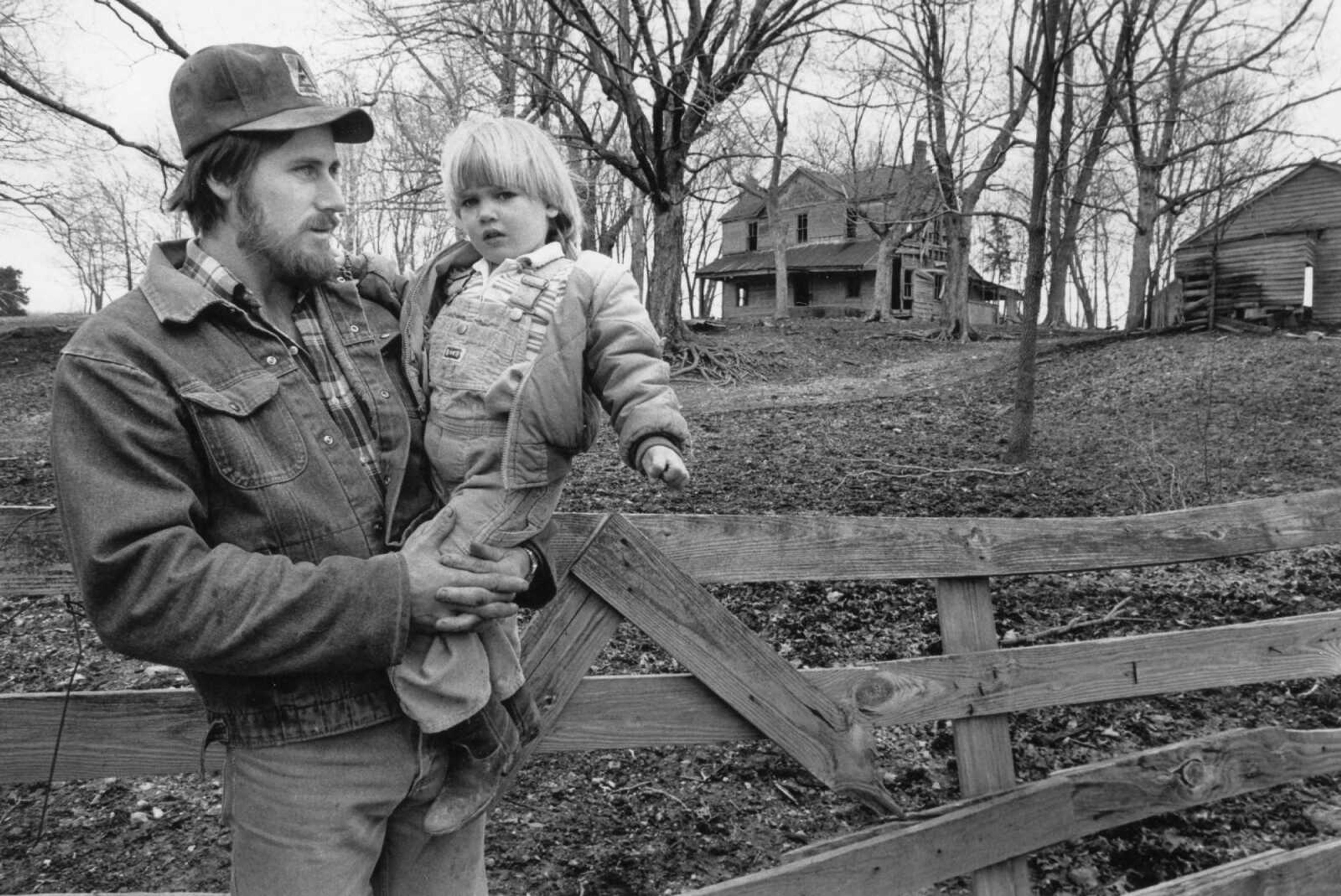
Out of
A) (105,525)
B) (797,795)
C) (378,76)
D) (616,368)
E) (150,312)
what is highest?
(378,76)

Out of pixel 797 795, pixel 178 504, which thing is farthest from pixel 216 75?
pixel 797 795

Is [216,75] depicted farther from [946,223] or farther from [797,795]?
[946,223]

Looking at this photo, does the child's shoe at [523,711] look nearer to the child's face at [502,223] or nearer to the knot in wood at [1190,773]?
the child's face at [502,223]

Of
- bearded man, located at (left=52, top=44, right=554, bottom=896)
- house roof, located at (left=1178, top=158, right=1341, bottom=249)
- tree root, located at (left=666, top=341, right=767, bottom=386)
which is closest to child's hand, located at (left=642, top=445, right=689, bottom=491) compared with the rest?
bearded man, located at (left=52, top=44, right=554, bottom=896)

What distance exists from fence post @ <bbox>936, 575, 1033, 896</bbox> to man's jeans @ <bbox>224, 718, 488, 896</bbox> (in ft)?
4.92

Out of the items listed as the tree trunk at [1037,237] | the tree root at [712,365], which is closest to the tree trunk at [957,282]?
the tree root at [712,365]

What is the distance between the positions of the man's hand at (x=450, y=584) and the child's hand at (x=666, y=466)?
13.2 inches

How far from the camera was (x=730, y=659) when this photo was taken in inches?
87.6

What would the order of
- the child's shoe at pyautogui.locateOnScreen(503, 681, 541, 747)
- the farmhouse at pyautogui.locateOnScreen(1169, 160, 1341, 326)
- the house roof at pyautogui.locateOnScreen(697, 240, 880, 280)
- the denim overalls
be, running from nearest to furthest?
1. the denim overalls
2. the child's shoe at pyautogui.locateOnScreen(503, 681, 541, 747)
3. the farmhouse at pyautogui.locateOnScreen(1169, 160, 1341, 326)
4. the house roof at pyautogui.locateOnScreen(697, 240, 880, 280)

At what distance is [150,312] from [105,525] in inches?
14.5

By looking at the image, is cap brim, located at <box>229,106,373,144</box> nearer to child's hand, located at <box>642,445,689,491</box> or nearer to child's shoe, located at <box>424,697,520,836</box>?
child's hand, located at <box>642,445,689,491</box>

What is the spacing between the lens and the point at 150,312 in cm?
145

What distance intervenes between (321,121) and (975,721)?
2.21 m

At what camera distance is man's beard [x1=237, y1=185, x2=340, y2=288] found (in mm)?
1574
